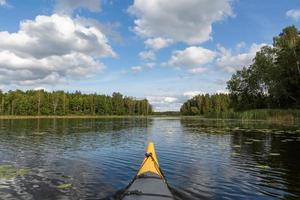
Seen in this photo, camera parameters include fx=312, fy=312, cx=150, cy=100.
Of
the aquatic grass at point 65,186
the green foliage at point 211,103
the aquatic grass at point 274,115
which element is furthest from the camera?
the green foliage at point 211,103

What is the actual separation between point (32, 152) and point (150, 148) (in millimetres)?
12491

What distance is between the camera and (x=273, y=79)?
75000 millimetres

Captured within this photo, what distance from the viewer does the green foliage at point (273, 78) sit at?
69.6m

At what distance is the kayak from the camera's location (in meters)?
9.31

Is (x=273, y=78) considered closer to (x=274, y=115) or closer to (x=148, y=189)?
(x=274, y=115)

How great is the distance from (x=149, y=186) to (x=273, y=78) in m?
71.2

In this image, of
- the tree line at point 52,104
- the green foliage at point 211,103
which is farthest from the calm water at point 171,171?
the green foliage at point 211,103

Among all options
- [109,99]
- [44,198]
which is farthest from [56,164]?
[109,99]

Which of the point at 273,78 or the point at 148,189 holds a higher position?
the point at 273,78

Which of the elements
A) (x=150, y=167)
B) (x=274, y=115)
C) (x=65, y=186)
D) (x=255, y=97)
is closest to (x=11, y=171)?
(x=65, y=186)

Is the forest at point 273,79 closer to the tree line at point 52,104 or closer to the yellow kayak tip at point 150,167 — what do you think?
the yellow kayak tip at point 150,167

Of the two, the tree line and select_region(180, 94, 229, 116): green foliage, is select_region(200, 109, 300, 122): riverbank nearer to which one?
the tree line

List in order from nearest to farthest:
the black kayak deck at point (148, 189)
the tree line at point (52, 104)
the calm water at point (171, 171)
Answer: the black kayak deck at point (148, 189) → the calm water at point (171, 171) → the tree line at point (52, 104)

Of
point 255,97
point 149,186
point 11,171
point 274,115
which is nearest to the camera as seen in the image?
point 149,186
